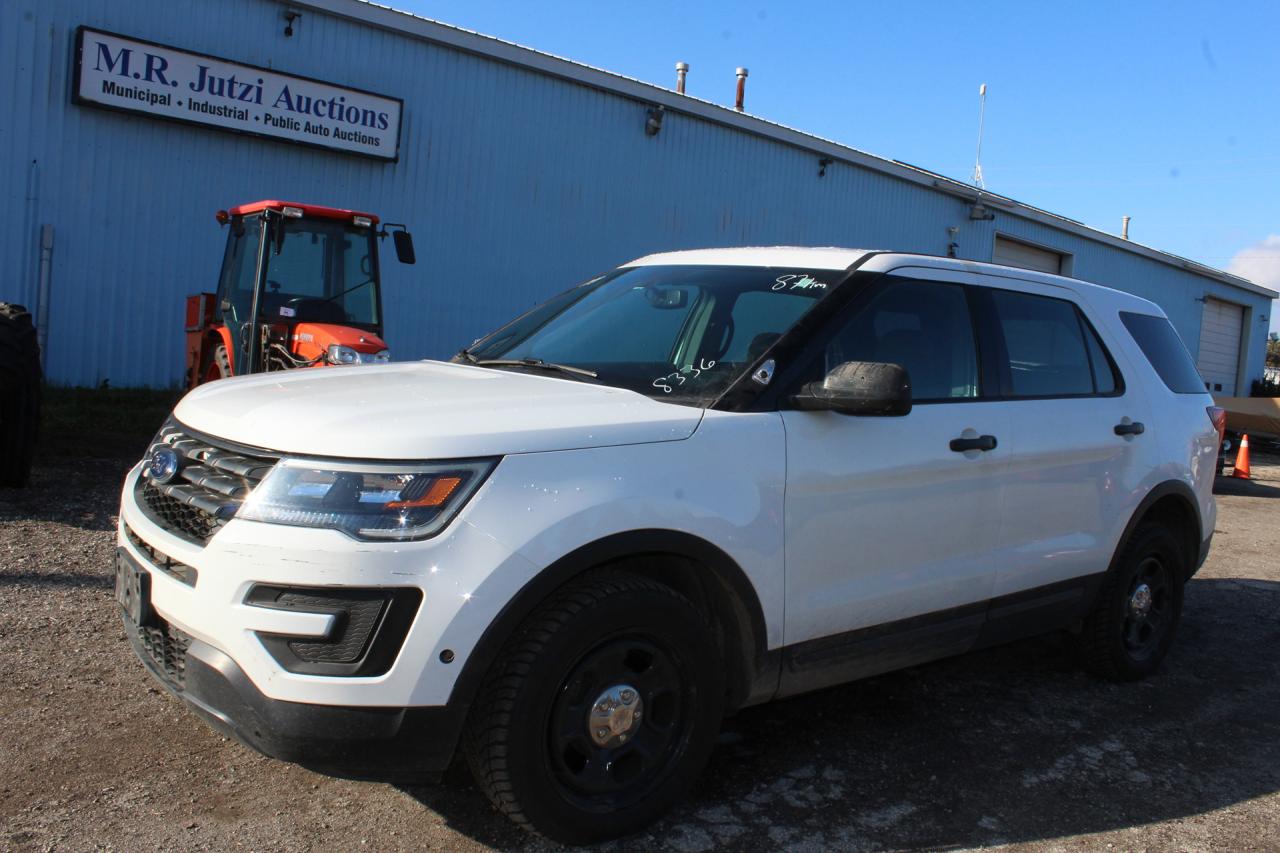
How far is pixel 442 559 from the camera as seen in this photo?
105 inches

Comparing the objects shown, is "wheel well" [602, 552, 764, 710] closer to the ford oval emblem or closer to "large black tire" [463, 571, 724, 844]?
"large black tire" [463, 571, 724, 844]

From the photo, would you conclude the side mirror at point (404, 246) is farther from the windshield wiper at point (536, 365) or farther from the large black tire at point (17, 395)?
the windshield wiper at point (536, 365)

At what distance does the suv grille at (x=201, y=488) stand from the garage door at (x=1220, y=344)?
111 feet

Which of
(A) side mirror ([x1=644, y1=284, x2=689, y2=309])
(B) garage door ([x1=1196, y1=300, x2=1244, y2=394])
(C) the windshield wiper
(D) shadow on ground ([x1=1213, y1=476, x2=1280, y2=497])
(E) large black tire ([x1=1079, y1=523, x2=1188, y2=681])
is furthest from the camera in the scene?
(B) garage door ([x1=1196, y1=300, x2=1244, y2=394])

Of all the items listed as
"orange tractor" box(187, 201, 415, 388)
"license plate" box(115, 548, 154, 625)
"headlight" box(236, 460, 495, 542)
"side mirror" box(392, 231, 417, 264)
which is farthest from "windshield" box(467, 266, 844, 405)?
"side mirror" box(392, 231, 417, 264)

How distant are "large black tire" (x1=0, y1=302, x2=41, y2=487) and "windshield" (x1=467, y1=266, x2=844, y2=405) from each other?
159 inches

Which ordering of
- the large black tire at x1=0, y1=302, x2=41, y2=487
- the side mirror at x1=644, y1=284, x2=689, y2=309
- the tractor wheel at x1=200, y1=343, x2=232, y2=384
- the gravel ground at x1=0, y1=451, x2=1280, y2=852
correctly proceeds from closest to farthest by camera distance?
the gravel ground at x1=0, y1=451, x2=1280, y2=852 < the side mirror at x1=644, y1=284, x2=689, y2=309 < the large black tire at x1=0, y1=302, x2=41, y2=487 < the tractor wheel at x1=200, y1=343, x2=232, y2=384

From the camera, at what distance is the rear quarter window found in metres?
5.19

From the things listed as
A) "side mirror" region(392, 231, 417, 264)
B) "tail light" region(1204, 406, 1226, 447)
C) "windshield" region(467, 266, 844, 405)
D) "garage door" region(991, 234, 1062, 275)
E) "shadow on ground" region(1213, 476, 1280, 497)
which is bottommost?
"shadow on ground" region(1213, 476, 1280, 497)

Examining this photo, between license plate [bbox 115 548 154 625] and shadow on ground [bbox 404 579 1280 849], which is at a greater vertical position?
license plate [bbox 115 548 154 625]

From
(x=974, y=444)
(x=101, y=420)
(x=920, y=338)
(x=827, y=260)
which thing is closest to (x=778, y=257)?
(x=827, y=260)

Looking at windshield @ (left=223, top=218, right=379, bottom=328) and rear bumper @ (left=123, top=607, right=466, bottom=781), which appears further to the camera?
windshield @ (left=223, top=218, right=379, bottom=328)

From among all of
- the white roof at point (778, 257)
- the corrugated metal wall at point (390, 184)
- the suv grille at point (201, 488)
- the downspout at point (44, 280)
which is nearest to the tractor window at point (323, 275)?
the corrugated metal wall at point (390, 184)

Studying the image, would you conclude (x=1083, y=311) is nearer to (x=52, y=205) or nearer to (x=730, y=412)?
(x=730, y=412)
